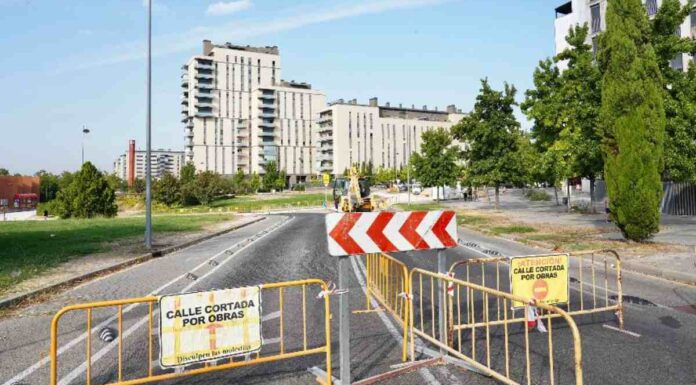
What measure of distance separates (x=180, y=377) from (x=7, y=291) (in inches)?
253

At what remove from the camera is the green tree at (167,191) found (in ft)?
206

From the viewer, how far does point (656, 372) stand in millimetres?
4973

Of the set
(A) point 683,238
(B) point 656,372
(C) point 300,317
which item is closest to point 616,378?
(B) point 656,372

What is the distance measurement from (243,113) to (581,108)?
116734mm

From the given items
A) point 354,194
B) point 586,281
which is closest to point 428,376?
point 586,281

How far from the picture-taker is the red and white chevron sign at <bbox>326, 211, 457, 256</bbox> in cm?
500

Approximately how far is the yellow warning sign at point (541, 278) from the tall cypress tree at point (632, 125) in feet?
32.7

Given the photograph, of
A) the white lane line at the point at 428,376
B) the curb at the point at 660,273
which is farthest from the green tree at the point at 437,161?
the white lane line at the point at 428,376

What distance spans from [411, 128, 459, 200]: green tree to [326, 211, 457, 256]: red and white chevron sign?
44983mm

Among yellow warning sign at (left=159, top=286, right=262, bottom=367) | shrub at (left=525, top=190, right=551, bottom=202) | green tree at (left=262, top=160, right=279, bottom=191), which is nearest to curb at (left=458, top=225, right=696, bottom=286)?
yellow warning sign at (left=159, top=286, right=262, bottom=367)

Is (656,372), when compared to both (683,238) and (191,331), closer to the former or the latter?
(191,331)

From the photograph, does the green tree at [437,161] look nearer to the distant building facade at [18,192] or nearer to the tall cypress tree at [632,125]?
the tall cypress tree at [632,125]

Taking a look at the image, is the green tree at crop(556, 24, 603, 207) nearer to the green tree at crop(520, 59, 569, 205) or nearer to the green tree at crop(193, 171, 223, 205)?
the green tree at crop(520, 59, 569, 205)

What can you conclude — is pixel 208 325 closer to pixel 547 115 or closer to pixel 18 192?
pixel 547 115
